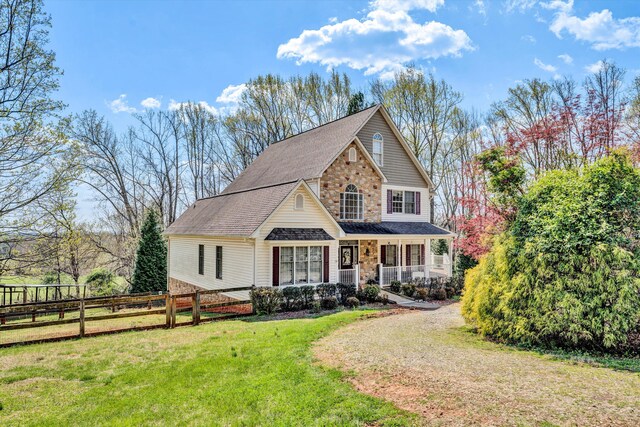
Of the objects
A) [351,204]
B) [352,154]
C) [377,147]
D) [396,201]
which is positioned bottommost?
[351,204]

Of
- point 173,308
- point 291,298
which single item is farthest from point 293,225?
point 173,308

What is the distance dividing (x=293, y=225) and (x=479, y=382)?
39.5ft

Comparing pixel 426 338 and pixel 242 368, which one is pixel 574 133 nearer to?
pixel 426 338

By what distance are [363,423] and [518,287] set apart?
6.01 m

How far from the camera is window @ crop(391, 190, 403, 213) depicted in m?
24.5

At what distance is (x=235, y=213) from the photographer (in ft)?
62.2

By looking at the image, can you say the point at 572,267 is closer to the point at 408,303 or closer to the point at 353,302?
the point at 353,302

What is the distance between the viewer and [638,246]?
829 centimetres

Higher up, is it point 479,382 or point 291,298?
point 479,382

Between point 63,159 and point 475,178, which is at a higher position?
point 475,178

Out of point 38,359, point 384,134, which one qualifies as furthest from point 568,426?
point 384,134

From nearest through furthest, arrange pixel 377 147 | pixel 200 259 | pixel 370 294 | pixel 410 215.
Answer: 1. pixel 370 294
2. pixel 200 259
3. pixel 377 147
4. pixel 410 215

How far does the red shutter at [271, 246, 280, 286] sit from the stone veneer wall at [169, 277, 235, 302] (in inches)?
125

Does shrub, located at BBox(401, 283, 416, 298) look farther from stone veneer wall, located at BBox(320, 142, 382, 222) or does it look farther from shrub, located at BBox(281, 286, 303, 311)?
shrub, located at BBox(281, 286, 303, 311)
